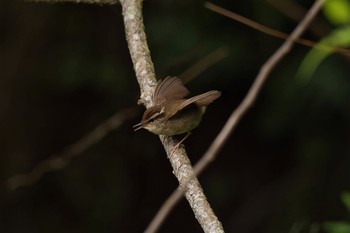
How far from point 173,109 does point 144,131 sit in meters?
3.07

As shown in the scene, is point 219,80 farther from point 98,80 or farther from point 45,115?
point 45,115

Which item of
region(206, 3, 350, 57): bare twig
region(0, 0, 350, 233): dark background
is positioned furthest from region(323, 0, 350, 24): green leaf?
region(0, 0, 350, 233): dark background

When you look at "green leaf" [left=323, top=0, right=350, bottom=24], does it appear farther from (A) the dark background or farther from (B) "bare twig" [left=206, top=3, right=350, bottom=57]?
(A) the dark background

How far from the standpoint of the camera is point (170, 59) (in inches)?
209

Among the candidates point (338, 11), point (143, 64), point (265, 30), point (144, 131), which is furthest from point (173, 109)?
point (144, 131)

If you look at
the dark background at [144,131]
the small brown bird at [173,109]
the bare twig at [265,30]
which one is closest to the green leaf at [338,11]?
the bare twig at [265,30]

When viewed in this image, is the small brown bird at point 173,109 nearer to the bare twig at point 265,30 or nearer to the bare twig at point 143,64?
the bare twig at point 143,64

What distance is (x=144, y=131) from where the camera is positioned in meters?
6.30

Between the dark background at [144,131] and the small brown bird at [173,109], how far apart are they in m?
1.43

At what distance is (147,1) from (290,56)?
114cm

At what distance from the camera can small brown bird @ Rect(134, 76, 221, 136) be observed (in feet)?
10.2

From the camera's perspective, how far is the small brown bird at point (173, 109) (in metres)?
3.12

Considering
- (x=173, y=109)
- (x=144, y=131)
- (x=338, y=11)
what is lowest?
(x=338, y=11)

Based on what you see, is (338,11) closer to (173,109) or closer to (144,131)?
(173,109)
